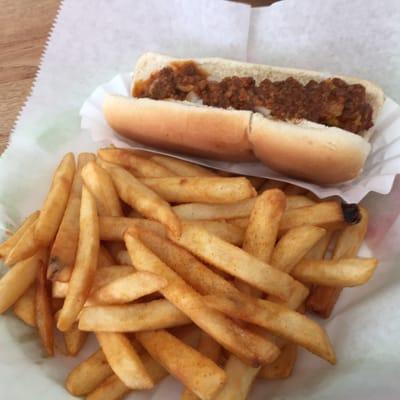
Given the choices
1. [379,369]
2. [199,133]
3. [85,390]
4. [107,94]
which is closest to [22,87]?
[107,94]

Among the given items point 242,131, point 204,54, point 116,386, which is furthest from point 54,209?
point 204,54

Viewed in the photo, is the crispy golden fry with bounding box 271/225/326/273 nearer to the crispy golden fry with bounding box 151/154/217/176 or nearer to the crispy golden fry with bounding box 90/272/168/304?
the crispy golden fry with bounding box 90/272/168/304

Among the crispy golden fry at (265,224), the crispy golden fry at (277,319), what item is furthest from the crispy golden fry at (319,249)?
the crispy golden fry at (277,319)

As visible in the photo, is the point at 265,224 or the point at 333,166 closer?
the point at 265,224

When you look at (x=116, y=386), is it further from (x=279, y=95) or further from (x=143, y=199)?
(x=279, y=95)

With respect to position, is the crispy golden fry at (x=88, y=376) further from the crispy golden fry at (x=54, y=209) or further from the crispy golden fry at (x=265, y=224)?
the crispy golden fry at (x=265, y=224)
